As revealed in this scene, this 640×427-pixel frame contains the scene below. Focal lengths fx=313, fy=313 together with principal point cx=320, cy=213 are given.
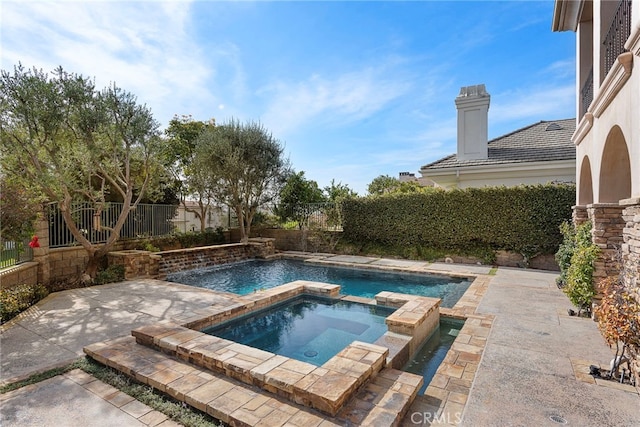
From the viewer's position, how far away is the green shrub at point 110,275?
33.2 feet

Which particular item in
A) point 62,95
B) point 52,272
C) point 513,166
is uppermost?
point 62,95

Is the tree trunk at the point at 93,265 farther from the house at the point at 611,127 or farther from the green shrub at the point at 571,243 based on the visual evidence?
the green shrub at the point at 571,243

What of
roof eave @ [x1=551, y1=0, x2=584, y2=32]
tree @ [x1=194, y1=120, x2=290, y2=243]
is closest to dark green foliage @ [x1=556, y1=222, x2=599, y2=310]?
roof eave @ [x1=551, y1=0, x2=584, y2=32]

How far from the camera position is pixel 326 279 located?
40.2 ft

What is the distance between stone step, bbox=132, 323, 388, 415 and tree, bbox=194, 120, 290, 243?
40.8 feet

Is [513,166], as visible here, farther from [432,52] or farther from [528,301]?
[528,301]

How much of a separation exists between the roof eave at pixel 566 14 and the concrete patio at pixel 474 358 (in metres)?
7.84

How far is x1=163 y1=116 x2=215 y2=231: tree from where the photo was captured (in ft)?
57.0

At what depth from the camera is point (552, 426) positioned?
3.21 meters

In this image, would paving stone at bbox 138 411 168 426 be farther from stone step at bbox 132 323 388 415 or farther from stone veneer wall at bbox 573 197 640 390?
stone veneer wall at bbox 573 197 640 390

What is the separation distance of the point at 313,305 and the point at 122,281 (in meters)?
6.66

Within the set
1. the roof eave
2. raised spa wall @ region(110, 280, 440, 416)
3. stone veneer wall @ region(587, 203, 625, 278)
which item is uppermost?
the roof eave

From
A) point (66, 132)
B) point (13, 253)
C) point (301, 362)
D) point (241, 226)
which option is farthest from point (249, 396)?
point (241, 226)

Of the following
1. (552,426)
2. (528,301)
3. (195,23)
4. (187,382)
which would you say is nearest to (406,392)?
(552,426)
